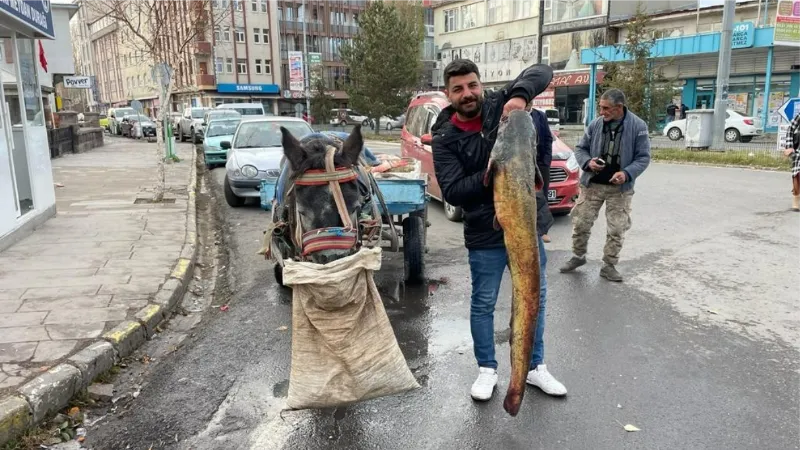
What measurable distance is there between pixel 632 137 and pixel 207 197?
10.2 m

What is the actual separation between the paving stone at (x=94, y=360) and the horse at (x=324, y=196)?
1.92 meters

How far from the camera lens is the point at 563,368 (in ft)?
13.3

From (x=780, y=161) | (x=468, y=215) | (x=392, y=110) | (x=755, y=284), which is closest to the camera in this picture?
(x=468, y=215)

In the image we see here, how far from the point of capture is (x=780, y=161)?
1495cm

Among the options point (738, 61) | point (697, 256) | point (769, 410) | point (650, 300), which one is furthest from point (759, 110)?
point (769, 410)

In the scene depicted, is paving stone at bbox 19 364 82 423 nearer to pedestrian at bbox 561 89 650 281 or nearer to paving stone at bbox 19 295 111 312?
paving stone at bbox 19 295 111 312

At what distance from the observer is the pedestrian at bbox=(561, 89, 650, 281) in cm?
590

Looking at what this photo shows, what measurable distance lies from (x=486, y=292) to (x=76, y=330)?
3.42m

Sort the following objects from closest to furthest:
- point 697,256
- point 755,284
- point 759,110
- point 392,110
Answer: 1. point 755,284
2. point 697,256
3. point 759,110
4. point 392,110

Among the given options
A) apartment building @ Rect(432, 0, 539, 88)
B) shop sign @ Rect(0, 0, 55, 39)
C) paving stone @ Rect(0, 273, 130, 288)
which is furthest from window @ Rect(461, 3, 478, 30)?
paving stone @ Rect(0, 273, 130, 288)

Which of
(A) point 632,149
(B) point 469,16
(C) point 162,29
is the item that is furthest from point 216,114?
(B) point 469,16

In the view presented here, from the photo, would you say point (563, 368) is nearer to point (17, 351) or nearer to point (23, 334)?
point (17, 351)

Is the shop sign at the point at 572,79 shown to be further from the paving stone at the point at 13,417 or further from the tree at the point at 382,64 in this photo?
the paving stone at the point at 13,417

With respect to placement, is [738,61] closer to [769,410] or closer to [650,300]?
[650,300]
